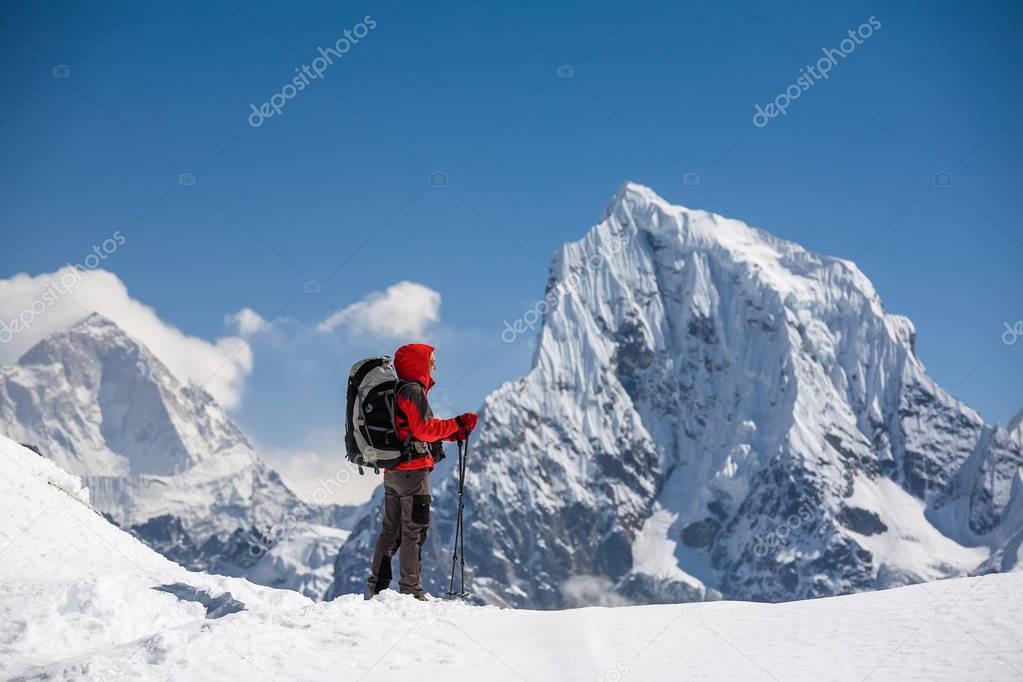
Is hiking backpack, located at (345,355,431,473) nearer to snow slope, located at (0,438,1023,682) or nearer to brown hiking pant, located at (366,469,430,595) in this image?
brown hiking pant, located at (366,469,430,595)

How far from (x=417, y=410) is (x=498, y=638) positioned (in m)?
2.89

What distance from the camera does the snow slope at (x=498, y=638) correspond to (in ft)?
27.6

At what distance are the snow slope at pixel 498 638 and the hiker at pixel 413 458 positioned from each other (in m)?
1.31

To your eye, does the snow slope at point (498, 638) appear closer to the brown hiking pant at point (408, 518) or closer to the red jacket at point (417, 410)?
the brown hiking pant at point (408, 518)

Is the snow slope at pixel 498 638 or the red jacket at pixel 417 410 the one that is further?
the red jacket at pixel 417 410

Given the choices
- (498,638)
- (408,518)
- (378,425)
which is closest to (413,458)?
(378,425)

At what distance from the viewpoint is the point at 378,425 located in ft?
37.1

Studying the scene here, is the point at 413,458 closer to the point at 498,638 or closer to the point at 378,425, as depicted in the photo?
the point at 378,425

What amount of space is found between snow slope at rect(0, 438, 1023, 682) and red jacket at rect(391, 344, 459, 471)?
6.13ft

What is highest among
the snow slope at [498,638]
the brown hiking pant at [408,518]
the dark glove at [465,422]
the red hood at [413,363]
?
the red hood at [413,363]

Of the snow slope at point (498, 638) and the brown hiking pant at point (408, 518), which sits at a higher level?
the brown hiking pant at point (408, 518)

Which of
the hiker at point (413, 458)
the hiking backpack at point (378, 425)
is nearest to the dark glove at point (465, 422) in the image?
the hiker at point (413, 458)

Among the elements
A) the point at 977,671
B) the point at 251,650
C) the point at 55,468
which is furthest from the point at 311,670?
the point at 55,468

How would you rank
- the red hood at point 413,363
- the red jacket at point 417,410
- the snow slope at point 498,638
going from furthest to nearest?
the red hood at point 413,363 → the red jacket at point 417,410 → the snow slope at point 498,638
